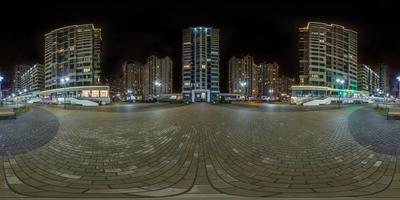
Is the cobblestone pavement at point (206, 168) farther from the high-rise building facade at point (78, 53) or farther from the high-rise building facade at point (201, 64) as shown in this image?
the high-rise building facade at point (201, 64)

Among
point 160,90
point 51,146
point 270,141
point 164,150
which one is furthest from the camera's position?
point 160,90

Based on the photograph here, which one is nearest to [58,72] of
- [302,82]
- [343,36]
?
[302,82]

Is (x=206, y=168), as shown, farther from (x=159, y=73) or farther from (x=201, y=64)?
(x=159, y=73)

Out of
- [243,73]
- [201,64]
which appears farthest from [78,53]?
[243,73]

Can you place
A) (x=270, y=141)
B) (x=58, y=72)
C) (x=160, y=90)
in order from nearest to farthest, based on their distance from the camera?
1. (x=270, y=141)
2. (x=58, y=72)
3. (x=160, y=90)

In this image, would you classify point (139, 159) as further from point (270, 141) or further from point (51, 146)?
point (270, 141)

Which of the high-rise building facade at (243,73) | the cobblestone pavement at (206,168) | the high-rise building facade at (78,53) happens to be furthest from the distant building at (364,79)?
the cobblestone pavement at (206,168)

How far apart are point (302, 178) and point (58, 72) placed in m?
141

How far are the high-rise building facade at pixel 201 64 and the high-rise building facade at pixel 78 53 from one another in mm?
45590

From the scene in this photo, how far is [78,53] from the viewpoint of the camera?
121m

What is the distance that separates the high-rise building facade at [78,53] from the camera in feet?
390

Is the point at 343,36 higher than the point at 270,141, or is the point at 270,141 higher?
the point at 343,36

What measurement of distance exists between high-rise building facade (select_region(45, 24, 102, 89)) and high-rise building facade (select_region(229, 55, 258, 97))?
89.9 m

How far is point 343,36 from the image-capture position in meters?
132
